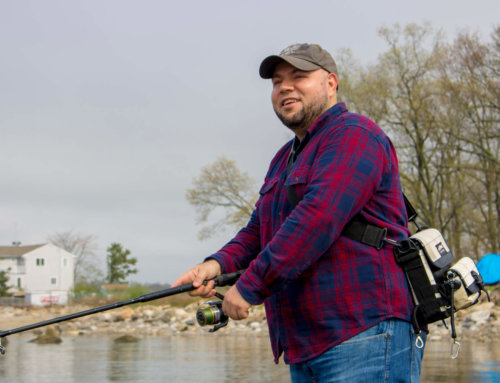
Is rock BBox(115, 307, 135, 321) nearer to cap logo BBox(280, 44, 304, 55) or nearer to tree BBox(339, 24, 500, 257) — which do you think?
tree BBox(339, 24, 500, 257)

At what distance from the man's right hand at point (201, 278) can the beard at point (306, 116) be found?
839 millimetres

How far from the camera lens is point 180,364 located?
11.5 meters

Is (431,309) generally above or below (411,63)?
below

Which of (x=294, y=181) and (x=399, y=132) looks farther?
(x=399, y=132)

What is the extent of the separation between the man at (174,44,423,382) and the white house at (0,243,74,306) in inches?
3304

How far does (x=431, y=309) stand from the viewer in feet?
9.61

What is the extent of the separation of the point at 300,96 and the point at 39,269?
8654 cm

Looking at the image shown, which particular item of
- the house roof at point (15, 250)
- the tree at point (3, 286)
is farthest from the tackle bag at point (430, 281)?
the house roof at point (15, 250)

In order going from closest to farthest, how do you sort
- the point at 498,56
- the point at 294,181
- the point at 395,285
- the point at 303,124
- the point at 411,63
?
the point at 395,285
the point at 294,181
the point at 303,124
the point at 498,56
the point at 411,63

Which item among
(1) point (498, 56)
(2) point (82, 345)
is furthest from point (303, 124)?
(1) point (498, 56)

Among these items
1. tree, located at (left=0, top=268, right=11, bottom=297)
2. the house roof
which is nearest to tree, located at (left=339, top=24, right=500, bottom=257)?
tree, located at (left=0, top=268, right=11, bottom=297)

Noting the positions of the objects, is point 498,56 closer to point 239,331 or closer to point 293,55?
point 239,331

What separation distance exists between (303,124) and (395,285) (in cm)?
90

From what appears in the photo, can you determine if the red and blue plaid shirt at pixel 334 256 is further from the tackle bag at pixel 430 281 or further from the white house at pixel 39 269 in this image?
the white house at pixel 39 269
